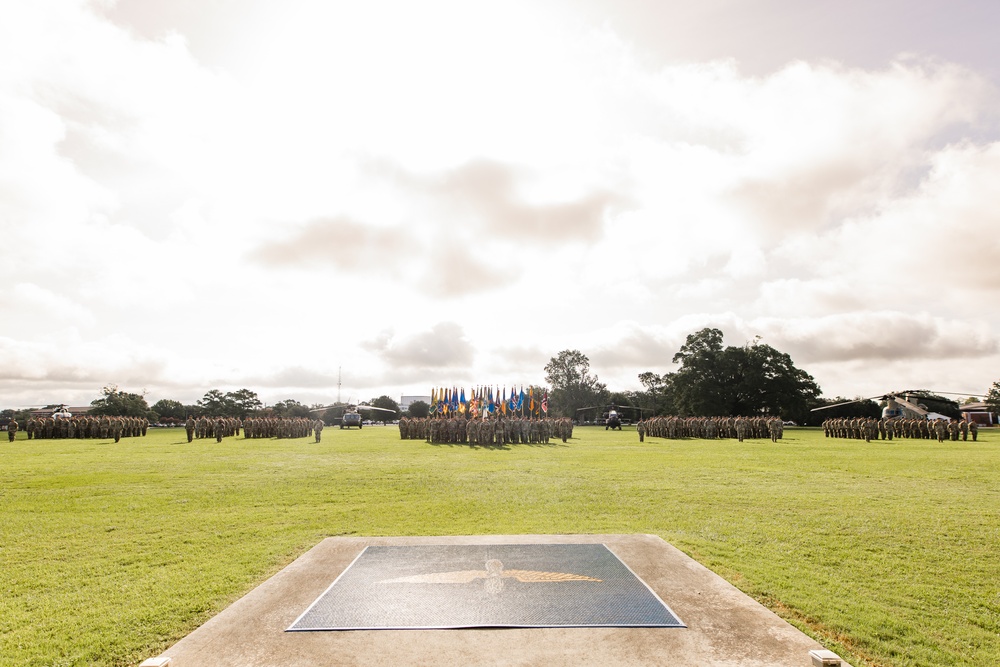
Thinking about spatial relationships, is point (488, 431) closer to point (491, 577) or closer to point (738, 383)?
point (491, 577)

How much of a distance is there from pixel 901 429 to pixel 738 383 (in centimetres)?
2187

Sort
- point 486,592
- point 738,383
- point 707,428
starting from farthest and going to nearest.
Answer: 1. point 738,383
2. point 707,428
3. point 486,592

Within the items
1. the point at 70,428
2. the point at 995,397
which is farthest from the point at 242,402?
the point at 995,397

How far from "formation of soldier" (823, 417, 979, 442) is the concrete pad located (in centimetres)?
3407

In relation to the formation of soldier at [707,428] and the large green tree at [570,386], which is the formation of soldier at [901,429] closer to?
the formation of soldier at [707,428]

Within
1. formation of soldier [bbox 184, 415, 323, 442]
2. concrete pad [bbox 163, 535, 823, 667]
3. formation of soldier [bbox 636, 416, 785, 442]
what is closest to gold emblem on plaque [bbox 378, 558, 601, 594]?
concrete pad [bbox 163, 535, 823, 667]

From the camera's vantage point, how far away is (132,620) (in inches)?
188

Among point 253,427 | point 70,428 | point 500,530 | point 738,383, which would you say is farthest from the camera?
point 738,383

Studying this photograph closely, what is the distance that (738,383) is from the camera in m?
59.2

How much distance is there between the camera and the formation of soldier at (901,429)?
33062 millimetres

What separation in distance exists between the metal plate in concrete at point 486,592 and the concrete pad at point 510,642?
0.14 metres

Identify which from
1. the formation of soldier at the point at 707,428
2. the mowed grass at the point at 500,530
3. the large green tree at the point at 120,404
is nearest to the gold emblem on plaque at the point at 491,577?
the mowed grass at the point at 500,530

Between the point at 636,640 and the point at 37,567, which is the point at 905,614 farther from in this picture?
the point at 37,567

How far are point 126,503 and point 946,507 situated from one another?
15.2 meters
